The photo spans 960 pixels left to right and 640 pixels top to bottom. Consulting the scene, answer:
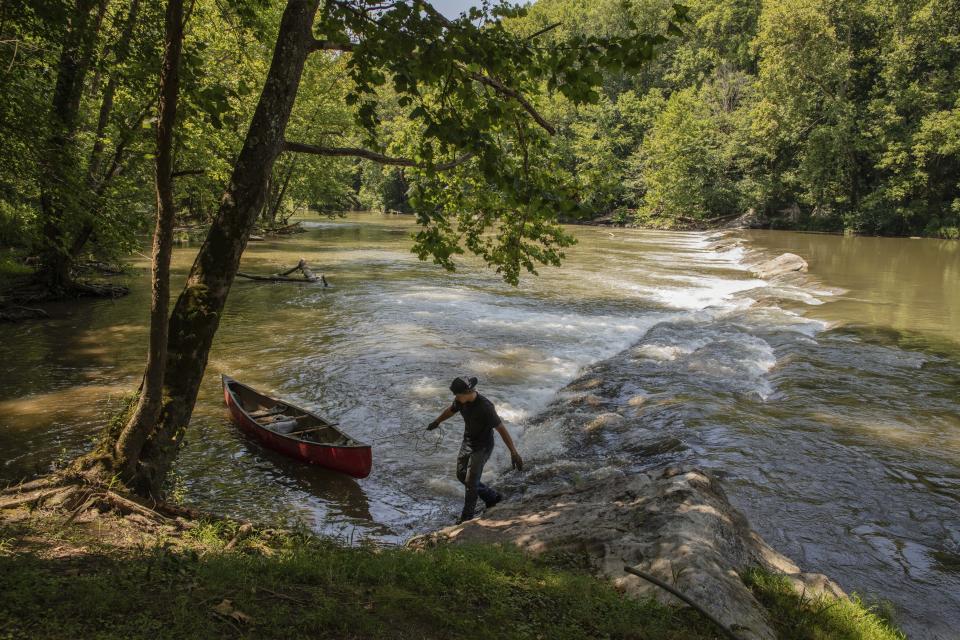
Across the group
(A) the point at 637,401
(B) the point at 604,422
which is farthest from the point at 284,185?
(B) the point at 604,422

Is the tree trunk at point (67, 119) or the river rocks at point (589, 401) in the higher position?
the tree trunk at point (67, 119)

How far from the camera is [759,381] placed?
12180 millimetres

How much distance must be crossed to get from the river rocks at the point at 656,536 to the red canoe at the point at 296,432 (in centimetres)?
228

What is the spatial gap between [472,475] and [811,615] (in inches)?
155

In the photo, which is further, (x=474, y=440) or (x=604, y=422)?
(x=604, y=422)

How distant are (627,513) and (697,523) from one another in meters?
0.75

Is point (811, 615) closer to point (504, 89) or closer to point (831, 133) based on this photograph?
point (504, 89)

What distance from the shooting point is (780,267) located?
86.0 feet

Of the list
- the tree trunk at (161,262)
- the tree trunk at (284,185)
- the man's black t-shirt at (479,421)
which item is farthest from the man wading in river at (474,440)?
the tree trunk at (284,185)

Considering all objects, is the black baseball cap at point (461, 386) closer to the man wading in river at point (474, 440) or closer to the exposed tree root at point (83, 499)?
the man wading in river at point (474, 440)

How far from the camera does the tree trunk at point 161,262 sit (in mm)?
4566

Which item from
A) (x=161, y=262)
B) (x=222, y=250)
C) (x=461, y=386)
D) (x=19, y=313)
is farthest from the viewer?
(x=19, y=313)

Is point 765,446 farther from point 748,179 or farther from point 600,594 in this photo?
point 748,179

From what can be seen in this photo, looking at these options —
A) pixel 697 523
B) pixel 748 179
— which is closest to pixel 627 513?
pixel 697 523
